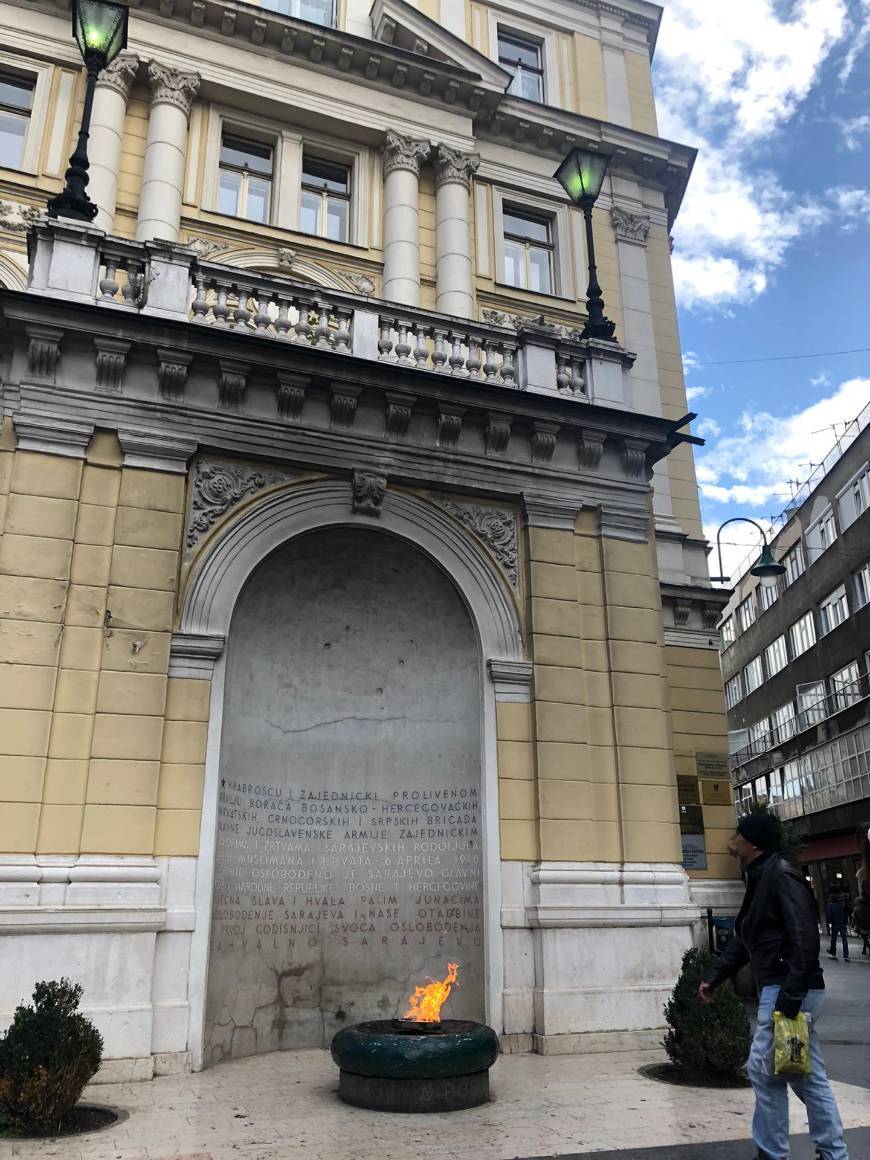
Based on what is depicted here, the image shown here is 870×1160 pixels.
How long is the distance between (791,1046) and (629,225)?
743 inches

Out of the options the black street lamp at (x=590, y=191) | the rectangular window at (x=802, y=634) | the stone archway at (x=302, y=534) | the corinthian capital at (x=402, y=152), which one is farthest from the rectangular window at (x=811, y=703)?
the stone archway at (x=302, y=534)

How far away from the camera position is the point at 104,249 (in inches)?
427

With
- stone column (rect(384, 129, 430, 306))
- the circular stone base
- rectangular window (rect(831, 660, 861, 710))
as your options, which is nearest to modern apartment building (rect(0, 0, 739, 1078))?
the circular stone base

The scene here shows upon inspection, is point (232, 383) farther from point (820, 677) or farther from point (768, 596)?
point (768, 596)

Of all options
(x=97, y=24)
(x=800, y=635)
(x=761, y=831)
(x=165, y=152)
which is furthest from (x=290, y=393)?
(x=800, y=635)

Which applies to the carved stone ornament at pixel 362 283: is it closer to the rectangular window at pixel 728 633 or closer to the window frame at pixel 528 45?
the window frame at pixel 528 45

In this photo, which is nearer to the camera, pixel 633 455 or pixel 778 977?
pixel 778 977

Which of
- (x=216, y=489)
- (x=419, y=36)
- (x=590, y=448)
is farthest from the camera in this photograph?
(x=419, y=36)

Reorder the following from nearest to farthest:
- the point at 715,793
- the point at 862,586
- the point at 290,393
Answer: the point at 290,393
the point at 715,793
the point at 862,586

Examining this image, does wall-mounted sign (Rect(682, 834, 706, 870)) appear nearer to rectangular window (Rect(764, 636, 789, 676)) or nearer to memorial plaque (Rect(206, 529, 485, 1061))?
memorial plaque (Rect(206, 529, 485, 1061))

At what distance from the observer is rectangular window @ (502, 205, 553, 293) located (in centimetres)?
1980

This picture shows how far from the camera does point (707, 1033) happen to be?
8.34m

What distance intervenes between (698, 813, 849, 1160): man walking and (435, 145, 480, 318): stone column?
13527 millimetres

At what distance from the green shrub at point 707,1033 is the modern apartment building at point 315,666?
1.67 metres
